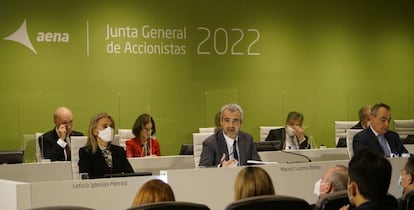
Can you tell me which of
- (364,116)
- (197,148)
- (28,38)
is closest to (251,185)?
(197,148)

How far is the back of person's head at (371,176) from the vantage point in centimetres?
375

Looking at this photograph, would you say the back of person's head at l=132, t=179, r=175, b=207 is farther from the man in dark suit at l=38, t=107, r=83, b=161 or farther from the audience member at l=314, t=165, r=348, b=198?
the man in dark suit at l=38, t=107, r=83, b=161

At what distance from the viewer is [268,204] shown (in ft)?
12.9

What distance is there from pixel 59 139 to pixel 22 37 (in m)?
2.37

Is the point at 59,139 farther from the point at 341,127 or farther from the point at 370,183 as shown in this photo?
the point at 370,183

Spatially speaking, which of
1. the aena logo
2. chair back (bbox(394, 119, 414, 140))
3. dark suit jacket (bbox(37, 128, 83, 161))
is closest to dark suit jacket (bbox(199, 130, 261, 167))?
dark suit jacket (bbox(37, 128, 83, 161))

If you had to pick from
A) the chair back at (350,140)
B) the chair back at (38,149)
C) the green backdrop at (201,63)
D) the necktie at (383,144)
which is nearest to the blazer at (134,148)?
the green backdrop at (201,63)

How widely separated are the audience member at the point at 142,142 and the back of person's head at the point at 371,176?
17.3ft

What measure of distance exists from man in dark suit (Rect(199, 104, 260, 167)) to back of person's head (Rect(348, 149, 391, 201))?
3.62 m

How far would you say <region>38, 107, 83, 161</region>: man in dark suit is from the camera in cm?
845

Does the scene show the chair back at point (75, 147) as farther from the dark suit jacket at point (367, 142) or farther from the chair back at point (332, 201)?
the chair back at point (332, 201)

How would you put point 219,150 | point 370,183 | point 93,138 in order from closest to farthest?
point 370,183
point 93,138
point 219,150

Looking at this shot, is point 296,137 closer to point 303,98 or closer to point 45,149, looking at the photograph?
point 303,98

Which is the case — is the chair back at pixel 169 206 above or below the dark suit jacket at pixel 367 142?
below
